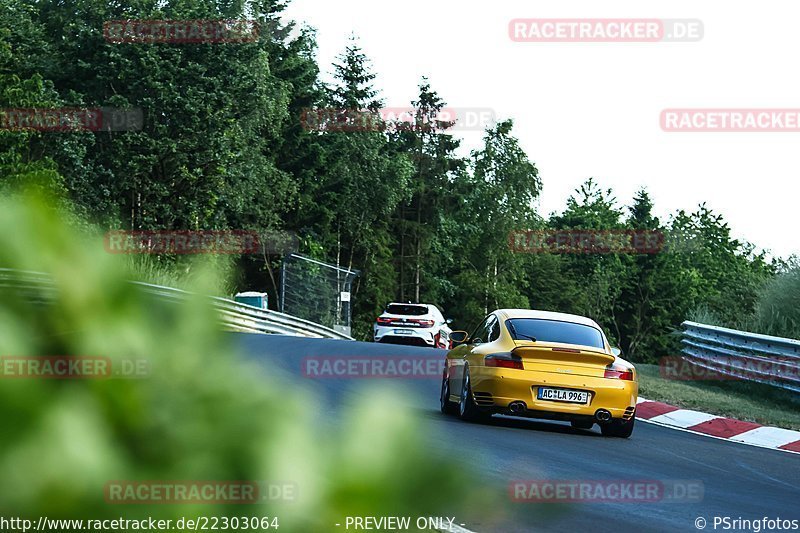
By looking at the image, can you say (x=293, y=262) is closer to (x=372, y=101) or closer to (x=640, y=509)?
(x=372, y=101)

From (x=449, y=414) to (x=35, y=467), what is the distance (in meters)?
14.2

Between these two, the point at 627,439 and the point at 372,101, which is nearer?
the point at 627,439

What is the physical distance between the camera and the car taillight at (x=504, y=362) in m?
13.6

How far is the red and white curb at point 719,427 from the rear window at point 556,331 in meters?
2.05

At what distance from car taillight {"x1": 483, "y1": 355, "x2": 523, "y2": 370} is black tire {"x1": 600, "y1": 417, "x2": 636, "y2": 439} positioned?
4.20 ft

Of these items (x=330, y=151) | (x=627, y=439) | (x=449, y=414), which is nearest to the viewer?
(x=627, y=439)

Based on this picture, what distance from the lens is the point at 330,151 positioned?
7200cm

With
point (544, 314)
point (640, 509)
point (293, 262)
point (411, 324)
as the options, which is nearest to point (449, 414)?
point (544, 314)

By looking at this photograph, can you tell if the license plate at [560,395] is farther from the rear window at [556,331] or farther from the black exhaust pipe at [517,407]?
the rear window at [556,331]

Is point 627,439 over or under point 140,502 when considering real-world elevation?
under
